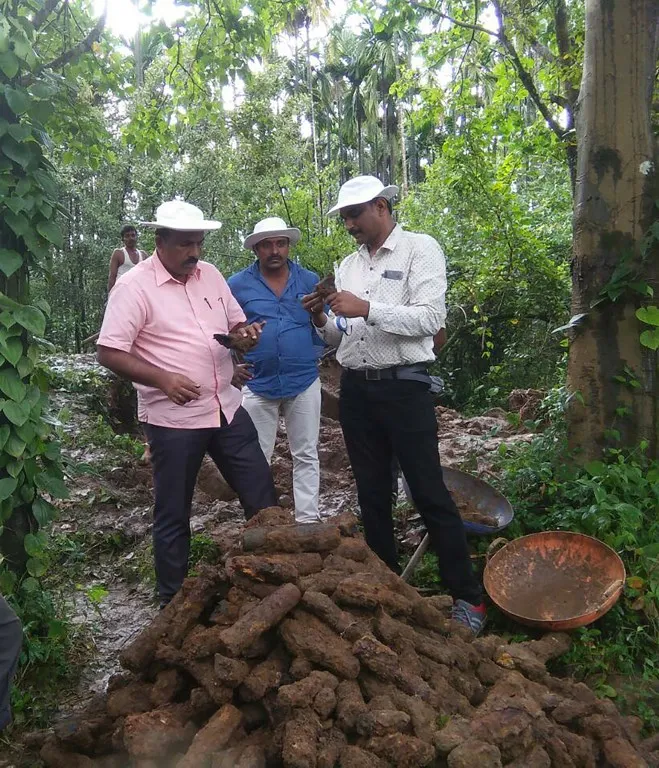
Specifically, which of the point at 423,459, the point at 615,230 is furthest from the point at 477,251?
the point at 423,459

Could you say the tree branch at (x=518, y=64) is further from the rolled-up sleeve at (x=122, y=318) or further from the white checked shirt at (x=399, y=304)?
the rolled-up sleeve at (x=122, y=318)

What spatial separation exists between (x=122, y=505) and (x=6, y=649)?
3.91m

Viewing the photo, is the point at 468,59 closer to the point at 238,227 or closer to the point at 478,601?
the point at 478,601

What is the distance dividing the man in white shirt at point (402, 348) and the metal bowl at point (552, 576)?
215mm

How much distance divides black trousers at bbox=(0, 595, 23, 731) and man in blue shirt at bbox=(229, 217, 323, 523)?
7.36 ft

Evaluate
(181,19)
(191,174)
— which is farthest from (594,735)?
(191,174)

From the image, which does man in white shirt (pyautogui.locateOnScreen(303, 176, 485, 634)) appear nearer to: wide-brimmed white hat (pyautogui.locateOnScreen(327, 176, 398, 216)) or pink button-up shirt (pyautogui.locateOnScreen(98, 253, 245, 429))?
wide-brimmed white hat (pyautogui.locateOnScreen(327, 176, 398, 216))

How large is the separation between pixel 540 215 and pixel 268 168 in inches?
290

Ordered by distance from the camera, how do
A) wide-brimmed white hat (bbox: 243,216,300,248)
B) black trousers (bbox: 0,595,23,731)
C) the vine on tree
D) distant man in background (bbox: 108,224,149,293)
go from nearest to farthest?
black trousers (bbox: 0,595,23,731)
the vine on tree
wide-brimmed white hat (bbox: 243,216,300,248)
distant man in background (bbox: 108,224,149,293)

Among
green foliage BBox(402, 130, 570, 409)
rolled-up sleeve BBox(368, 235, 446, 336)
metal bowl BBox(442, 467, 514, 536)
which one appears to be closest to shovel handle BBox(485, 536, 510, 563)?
metal bowl BBox(442, 467, 514, 536)

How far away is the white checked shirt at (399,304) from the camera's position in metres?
3.43

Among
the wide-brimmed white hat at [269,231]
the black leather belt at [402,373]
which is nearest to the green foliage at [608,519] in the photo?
the black leather belt at [402,373]

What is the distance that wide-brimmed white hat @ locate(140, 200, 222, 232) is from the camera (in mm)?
3350

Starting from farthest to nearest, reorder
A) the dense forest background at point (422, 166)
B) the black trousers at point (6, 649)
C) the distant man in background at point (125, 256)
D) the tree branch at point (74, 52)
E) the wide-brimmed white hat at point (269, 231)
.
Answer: the distant man in background at point (125, 256)
the dense forest background at point (422, 166)
the wide-brimmed white hat at point (269, 231)
the tree branch at point (74, 52)
the black trousers at point (6, 649)
